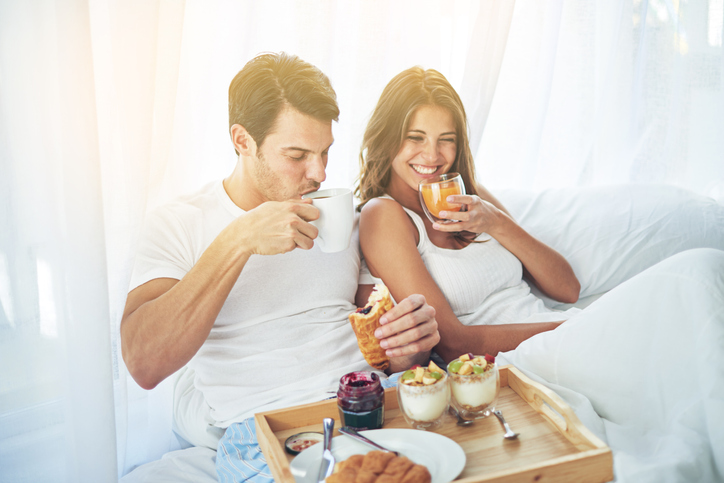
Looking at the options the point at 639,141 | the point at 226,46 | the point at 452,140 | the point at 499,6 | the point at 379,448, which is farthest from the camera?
the point at 639,141

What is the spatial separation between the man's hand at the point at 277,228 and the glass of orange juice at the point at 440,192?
0.42 m

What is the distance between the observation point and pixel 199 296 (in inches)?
46.5

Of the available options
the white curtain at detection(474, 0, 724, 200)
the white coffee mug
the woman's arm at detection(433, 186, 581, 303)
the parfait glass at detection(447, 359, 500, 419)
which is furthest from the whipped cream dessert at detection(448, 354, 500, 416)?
the white curtain at detection(474, 0, 724, 200)

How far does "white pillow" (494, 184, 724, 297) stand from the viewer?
188 cm

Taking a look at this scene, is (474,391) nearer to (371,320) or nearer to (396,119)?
(371,320)

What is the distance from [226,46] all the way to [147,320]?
0.84 m

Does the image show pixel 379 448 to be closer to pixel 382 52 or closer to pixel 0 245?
pixel 0 245

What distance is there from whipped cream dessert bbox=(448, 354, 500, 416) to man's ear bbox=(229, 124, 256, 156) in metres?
0.78

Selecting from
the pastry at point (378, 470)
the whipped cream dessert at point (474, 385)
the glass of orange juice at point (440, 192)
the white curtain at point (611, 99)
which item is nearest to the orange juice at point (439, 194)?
the glass of orange juice at point (440, 192)

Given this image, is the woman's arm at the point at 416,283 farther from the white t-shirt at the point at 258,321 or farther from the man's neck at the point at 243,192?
the man's neck at the point at 243,192

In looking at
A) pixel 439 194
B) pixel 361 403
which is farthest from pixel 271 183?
pixel 361 403

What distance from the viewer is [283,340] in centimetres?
137

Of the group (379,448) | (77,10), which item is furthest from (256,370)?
(77,10)

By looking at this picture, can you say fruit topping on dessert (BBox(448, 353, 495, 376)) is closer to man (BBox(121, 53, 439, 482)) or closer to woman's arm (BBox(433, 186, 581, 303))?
man (BBox(121, 53, 439, 482))
